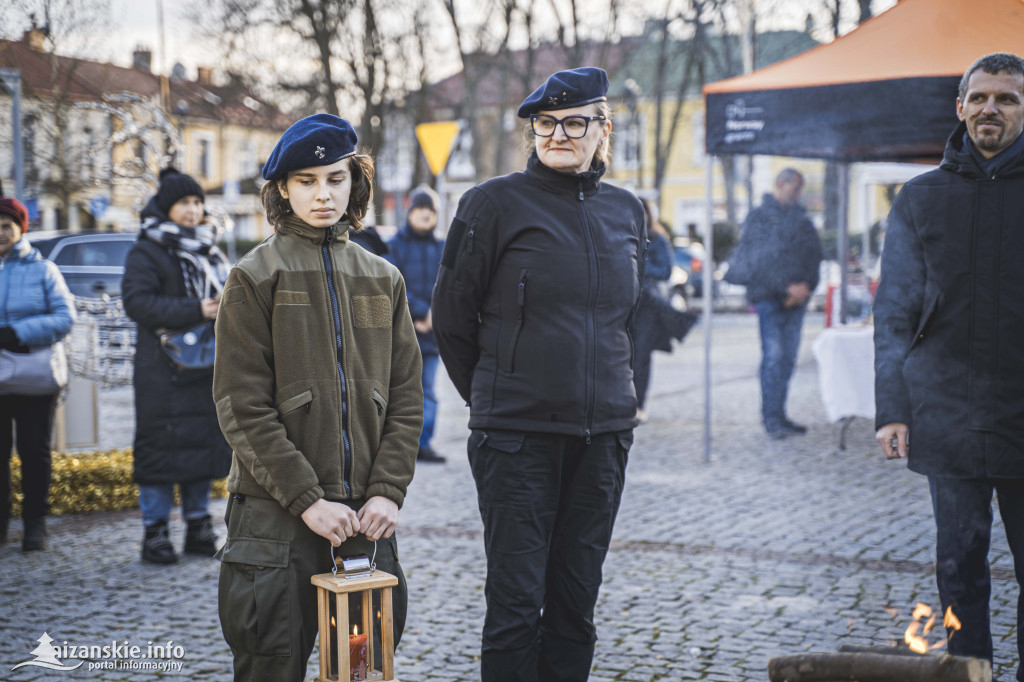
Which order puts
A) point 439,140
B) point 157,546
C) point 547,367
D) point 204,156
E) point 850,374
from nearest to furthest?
1. point 547,367
2. point 157,546
3. point 850,374
4. point 439,140
5. point 204,156

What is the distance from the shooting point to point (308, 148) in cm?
299

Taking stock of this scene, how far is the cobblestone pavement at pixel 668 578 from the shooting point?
4449 millimetres

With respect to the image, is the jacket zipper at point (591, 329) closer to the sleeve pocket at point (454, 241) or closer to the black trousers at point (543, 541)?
the black trousers at point (543, 541)

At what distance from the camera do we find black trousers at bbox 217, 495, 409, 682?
2.90 m

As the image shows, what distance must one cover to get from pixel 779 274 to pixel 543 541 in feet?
22.2

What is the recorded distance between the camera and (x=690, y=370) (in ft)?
52.3

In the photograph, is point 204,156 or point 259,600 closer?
point 259,600

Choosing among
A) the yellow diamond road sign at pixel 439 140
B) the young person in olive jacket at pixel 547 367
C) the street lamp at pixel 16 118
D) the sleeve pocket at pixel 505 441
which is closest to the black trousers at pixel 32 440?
the street lamp at pixel 16 118

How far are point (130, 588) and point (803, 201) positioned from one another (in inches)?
274

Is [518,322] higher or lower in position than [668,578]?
higher

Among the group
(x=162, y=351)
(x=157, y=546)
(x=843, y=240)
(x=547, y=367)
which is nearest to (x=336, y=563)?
(x=547, y=367)

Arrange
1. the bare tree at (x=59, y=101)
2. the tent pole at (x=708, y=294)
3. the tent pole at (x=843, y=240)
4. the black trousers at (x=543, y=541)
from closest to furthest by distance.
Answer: the black trousers at (x=543, y=541) → the bare tree at (x=59, y=101) → the tent pole at (x=708, y=294) → the tent pole at (x=843, y=240)

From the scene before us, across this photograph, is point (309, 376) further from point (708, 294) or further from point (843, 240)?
point (843, 240)

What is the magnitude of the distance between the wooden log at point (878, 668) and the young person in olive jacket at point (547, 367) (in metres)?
0.84
